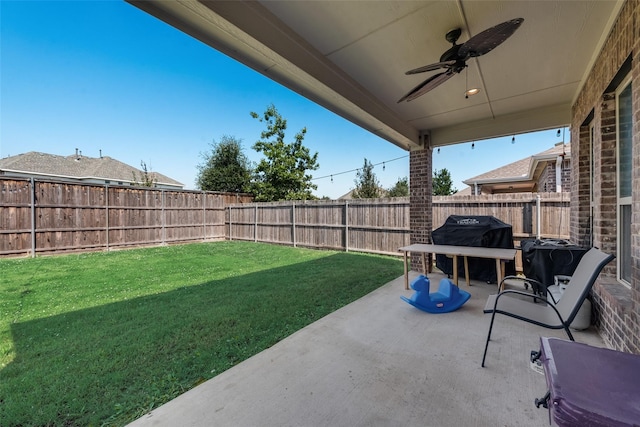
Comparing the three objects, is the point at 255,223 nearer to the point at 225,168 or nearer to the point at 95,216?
the point at 95,216

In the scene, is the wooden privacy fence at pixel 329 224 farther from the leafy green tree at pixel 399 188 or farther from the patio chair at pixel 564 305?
the leafy green tree at pixel 399 188

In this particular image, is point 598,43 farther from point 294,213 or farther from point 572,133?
point 294,213

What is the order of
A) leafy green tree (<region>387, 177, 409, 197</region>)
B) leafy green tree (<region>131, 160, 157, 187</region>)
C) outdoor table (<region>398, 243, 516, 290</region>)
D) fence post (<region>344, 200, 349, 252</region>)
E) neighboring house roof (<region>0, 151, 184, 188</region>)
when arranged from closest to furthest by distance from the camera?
1. outdoor table (<region>398, 243, 516, 290</region>)
2. fence post (<region>344, 200, 349, 252</region>)
3. neighboring house roof (<region>0, 151, 184, 188</region>)
4. leafy green tree (<region>131, 160, 157, 187</region>)
5. leafy green tree (<region>387, 177, 409, 197</region>)

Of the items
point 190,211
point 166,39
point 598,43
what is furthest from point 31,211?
point 598,43

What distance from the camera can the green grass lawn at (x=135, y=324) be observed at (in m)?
1.95

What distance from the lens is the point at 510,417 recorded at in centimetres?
165

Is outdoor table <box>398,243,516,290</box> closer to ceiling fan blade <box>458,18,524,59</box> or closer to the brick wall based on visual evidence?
the brick wall

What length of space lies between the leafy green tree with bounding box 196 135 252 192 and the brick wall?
14.7 metres

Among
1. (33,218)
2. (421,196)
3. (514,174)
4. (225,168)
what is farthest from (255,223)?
(514,174)

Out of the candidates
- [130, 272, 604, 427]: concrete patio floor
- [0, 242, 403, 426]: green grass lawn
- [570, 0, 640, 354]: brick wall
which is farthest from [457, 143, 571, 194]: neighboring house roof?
[130, 272, 604, 427]: concrete patio floor

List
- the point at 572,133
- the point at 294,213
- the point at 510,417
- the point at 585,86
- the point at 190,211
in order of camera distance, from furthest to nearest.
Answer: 1. the point at 190,211
2. the point at 294,213
3. the point at 572,133
4. the point at 585,86
5. the point at 510,417

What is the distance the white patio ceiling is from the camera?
208cm

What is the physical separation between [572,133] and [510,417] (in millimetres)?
4474

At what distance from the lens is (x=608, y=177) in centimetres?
273
